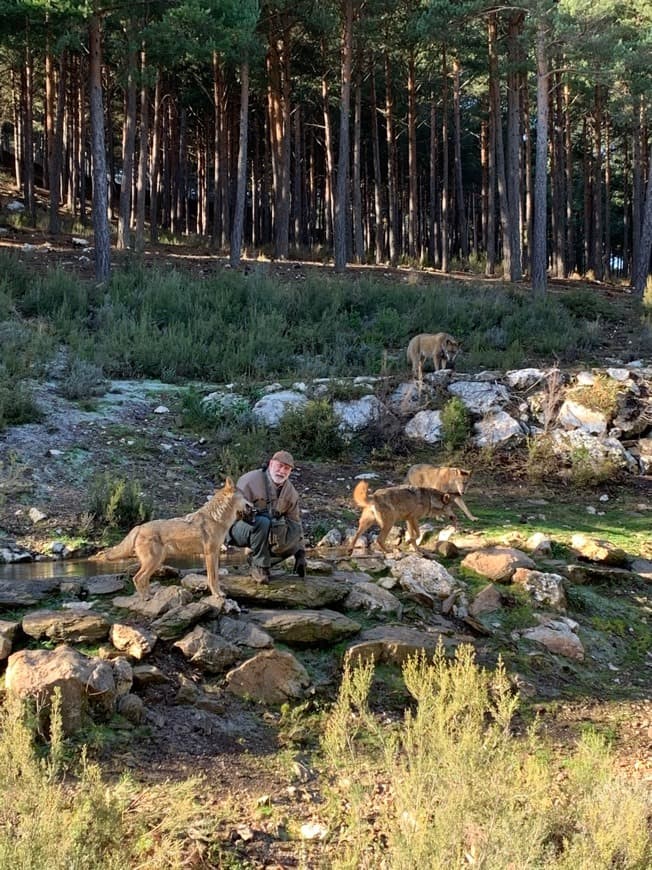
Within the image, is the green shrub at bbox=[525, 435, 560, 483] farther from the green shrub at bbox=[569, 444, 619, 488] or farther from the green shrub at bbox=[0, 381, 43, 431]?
the green shrub at bbox=[0, 381, 43, 431]


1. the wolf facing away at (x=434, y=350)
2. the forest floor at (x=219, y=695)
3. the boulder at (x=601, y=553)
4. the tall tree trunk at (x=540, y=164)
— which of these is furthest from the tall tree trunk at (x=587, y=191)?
the boulder at (x=601, y=553)

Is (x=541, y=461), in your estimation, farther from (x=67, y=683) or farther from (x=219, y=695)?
(x=67, y=683)

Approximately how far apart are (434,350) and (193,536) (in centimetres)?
1062

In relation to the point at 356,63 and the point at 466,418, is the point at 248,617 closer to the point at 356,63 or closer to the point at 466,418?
the point at 466,418

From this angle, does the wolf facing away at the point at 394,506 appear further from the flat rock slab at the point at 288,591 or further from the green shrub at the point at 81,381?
the green shrub at the point at 81,381

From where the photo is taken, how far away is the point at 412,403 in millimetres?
15203

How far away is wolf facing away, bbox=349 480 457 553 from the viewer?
9.00m

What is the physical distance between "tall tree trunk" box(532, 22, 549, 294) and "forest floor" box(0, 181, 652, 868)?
16.9ft

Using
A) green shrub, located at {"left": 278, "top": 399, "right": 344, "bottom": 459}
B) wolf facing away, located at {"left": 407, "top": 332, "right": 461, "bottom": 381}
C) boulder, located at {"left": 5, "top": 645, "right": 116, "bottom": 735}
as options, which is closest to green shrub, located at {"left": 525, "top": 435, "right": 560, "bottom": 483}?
green shrub, located at {"left": 278, "top": 399, "right": 344, "bottom": 459}

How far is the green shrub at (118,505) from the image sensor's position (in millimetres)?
9930

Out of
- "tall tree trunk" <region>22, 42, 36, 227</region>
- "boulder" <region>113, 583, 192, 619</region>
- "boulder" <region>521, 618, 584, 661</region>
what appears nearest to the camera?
"boulder" <region>113, 583, 192, 619</region>

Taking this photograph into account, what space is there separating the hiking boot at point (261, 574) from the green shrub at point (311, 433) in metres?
6.28

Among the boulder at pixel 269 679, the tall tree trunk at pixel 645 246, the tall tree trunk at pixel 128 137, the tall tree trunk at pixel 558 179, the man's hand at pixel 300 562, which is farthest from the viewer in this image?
the tall tree trunk at pixel 558 179

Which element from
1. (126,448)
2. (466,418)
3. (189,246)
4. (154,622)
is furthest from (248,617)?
(189,246)
